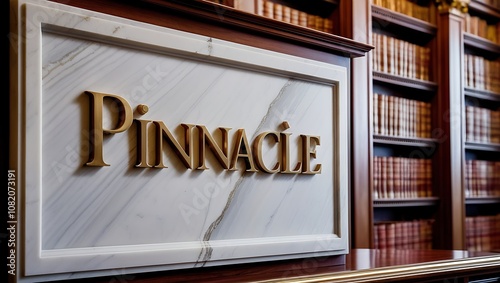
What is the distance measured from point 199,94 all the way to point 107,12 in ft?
0.83

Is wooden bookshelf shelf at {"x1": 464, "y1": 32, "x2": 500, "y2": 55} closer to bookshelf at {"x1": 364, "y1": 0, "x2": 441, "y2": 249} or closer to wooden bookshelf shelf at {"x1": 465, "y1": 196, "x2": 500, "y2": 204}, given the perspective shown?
bookshelf at {"x1": 364, "y1": 0, "x2": 441, "y2": 249}

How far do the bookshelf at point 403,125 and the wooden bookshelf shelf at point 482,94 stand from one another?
0.35m

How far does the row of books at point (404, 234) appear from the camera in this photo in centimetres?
380

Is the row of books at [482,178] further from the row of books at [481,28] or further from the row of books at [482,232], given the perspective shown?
the row of books at [481,28]

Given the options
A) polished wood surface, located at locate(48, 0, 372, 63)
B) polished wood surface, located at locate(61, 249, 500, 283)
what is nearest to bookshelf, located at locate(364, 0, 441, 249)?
polished wood surface, located at locate(61, 249, 500, 283)

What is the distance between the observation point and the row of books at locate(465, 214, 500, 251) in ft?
14.7

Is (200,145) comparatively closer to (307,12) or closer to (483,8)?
(307,12)

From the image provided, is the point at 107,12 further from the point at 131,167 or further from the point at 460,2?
the point at 460,2

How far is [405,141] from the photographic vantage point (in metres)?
3.96

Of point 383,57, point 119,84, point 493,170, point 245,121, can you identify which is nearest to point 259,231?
point 245,121

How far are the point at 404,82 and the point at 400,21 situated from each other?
14.3 inches

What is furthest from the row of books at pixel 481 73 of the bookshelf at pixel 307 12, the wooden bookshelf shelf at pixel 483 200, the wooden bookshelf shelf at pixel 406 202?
the bookshelf at pixel 307 12

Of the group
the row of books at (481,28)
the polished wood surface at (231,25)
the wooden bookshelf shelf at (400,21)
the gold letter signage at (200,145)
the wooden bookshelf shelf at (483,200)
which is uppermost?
the row of books at (481,28)

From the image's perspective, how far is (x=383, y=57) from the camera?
3.90 meters
